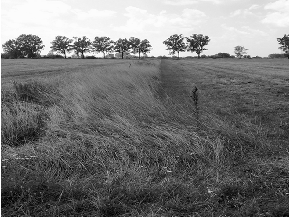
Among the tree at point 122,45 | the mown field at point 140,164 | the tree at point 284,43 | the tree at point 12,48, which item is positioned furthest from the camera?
the tree at point 122,45

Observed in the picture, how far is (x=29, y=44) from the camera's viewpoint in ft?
325

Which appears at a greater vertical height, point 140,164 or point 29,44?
point 29,44

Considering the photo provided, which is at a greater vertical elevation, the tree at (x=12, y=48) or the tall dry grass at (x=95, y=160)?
the tree at (x=12, y=48)

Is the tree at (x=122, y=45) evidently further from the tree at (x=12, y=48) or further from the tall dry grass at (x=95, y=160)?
the tall dry grass at (x=95, y=160)

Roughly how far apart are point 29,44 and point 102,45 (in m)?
29.2

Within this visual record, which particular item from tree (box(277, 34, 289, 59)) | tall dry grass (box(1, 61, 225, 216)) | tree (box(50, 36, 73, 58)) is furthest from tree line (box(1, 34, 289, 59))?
tall dry grass (box(1, 61, 225, 216))

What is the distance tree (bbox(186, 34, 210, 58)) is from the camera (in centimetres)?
11662

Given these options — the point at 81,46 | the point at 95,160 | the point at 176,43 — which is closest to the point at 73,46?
the point at 81,46

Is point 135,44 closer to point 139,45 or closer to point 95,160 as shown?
point 139,45

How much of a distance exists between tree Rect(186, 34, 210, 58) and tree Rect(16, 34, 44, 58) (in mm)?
65896

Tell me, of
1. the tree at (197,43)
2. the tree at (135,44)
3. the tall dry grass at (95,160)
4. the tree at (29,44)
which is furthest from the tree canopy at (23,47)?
the tall dry grass at (95,160)

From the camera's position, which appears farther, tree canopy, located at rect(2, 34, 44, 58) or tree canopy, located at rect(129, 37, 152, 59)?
tree canopy, located at rect(129, 37, 152, 59)

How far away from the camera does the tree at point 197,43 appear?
11662cm

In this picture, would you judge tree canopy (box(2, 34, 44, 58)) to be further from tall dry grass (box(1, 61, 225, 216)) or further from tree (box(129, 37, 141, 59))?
tall dry grass (box(1, 61, 225, 216))
